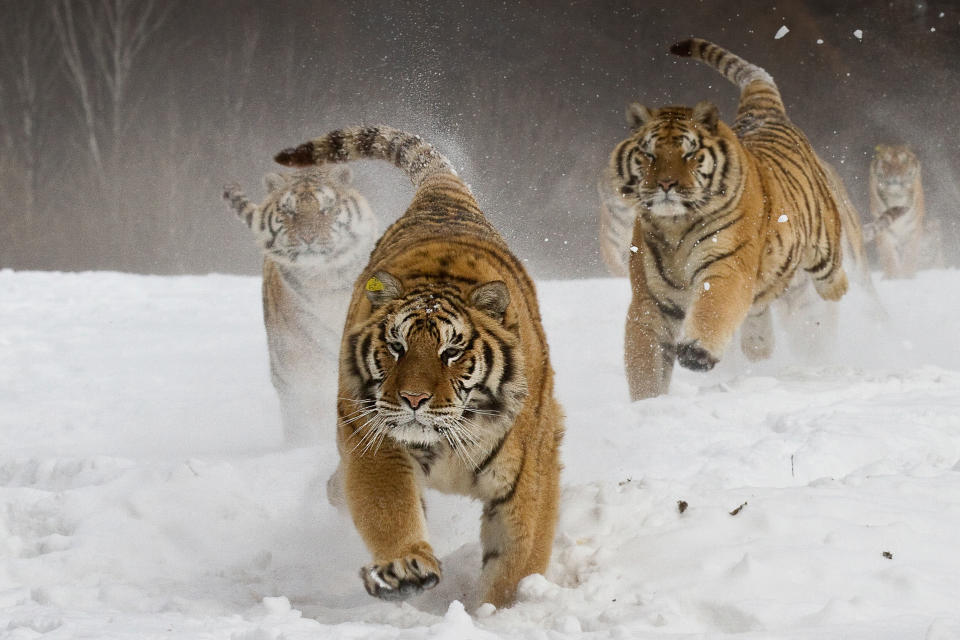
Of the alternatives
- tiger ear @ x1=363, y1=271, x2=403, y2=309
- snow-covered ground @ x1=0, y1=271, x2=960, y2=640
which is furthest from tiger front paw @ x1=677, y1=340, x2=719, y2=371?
tiger ear @ x1=363, y1=271, x2=403, y2=309

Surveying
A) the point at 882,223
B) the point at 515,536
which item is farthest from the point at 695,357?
the point at 882,223

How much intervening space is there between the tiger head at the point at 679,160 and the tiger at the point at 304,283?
62.2 inches

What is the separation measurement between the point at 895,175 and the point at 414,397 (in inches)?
419

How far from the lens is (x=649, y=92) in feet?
47.5

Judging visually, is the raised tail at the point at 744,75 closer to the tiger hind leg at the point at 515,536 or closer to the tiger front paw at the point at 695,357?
the tiger front paw at the point at 695,357

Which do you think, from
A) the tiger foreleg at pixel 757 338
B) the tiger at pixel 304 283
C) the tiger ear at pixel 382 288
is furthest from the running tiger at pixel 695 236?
the tiger ear at pixel 382 288

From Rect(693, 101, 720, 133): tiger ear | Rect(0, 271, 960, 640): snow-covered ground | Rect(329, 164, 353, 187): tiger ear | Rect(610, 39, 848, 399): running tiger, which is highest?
Rect(693, 101, 720, 133): tiger ear

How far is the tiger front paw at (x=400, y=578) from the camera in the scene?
2.42 meters

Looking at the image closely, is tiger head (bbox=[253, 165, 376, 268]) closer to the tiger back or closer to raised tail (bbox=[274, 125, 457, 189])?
raised tail (bbox=[274, 125, 457, 189])

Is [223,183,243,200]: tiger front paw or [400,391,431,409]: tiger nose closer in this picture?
[400,391,431,409]: tiger nose

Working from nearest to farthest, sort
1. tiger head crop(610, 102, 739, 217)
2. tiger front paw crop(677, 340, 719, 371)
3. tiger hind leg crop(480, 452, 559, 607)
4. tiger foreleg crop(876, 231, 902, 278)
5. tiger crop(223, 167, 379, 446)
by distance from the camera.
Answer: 1. tiger hind leg crop(480, 452, 559, 607)
2. tiger front paw crop(677, 340, 719, 371)
3. tiger head crop(610, 102, 739, 217)
4. tiger crop(223, 167, 379, 446)
5. tiger foreleg crop(876, 231, 902, 278)

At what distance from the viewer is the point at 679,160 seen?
15.3ft

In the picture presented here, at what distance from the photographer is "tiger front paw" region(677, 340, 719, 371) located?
14.0 feet

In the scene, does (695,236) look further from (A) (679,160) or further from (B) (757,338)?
(B) (757,338)
